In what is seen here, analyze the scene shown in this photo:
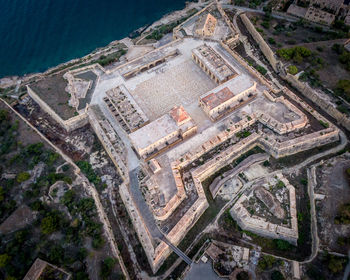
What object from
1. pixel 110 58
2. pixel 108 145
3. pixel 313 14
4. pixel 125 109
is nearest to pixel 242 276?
pixel 108 145

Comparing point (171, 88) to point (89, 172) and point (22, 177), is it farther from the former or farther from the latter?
point (22, 177)

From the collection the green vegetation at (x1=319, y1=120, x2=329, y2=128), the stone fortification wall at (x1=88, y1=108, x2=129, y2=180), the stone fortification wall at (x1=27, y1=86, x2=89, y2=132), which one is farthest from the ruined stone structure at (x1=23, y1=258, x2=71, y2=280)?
the green vegetation at (x1=319, y1=120, x2=329, y2=128)

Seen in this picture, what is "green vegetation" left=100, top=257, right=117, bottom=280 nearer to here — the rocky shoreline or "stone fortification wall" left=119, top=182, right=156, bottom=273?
"stone fortification wall" left=119, top=182, right=156, bottom=273

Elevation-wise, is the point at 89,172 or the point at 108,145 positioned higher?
the point at 108,145

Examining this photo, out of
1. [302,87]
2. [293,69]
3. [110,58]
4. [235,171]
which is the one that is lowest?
[235,171]

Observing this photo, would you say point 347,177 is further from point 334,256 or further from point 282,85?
point 282,85

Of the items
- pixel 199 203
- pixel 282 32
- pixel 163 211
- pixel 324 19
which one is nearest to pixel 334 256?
pixel 199 203

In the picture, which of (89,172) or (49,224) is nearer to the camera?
(49,224)

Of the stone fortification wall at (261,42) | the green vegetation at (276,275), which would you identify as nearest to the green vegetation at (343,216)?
the green vegetation at (276,275)
